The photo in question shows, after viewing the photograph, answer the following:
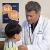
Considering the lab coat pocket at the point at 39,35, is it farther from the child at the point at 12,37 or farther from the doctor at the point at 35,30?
the child at the point at 12,37

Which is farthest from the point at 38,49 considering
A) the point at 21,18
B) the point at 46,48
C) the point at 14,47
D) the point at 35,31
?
the point at 21,18

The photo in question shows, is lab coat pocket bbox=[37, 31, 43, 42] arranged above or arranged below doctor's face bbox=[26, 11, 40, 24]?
below

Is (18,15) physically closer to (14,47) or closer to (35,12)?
(35,12)

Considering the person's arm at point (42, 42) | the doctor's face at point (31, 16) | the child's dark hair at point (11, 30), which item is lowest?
the person's arm at point (42, 42)

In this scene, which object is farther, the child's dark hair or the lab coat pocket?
the lab coat pocket

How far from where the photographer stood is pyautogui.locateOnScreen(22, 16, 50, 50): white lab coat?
6.52 feet

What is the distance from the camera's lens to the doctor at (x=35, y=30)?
1.96m

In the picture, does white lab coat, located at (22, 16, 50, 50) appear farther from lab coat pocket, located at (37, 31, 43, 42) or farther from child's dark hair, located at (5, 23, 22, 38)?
child's dark hair, located at (5, 23, 22, 38)

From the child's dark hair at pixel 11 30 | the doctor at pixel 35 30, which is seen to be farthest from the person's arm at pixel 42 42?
the child's dark hair at pixel 11 30

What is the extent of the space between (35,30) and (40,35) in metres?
0.08

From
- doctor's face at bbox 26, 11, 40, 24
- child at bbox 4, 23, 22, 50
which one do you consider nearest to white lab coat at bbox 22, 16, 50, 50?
doctor's face at bbox 26, 11, 40, 24

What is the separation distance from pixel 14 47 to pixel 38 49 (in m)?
0.38

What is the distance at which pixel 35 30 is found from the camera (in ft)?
6.90

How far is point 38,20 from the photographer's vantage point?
2.08 m
